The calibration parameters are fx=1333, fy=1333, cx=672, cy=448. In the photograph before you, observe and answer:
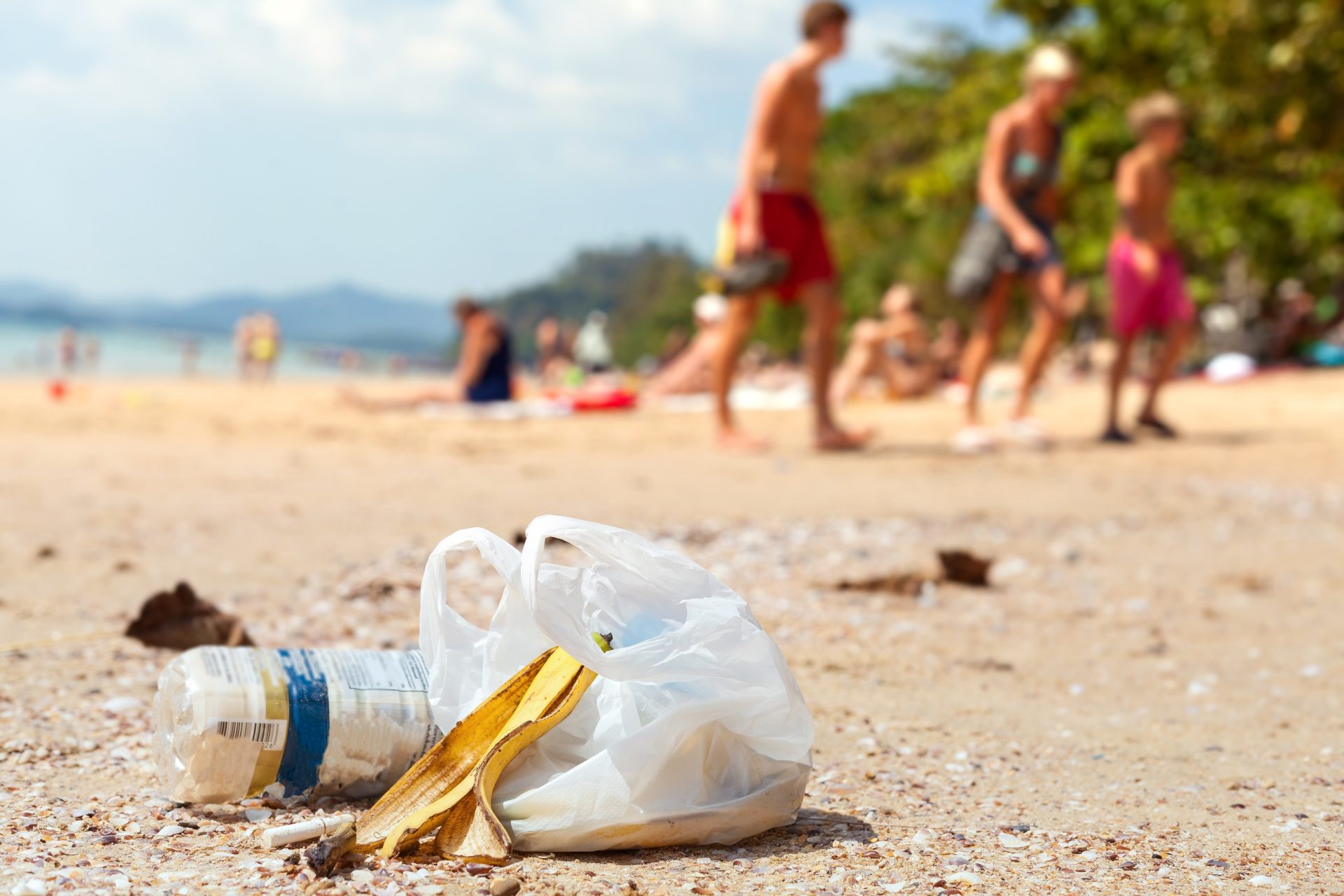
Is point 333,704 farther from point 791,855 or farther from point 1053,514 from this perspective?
point 1053,514

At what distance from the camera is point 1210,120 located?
490 inches

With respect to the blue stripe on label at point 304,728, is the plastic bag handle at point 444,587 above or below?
above

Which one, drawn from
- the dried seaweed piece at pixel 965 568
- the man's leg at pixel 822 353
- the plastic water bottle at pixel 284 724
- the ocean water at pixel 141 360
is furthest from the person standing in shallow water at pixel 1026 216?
the ocean water at pixel 141 360

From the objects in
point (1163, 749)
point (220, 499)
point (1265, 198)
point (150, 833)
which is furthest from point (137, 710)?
point (1265, 198)

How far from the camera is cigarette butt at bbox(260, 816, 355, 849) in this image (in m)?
1.74

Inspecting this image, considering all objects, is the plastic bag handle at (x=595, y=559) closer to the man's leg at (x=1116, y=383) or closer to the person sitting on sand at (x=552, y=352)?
the man's leg at (x=1116, y=383)

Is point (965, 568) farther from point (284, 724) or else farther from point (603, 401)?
point (603, 401)

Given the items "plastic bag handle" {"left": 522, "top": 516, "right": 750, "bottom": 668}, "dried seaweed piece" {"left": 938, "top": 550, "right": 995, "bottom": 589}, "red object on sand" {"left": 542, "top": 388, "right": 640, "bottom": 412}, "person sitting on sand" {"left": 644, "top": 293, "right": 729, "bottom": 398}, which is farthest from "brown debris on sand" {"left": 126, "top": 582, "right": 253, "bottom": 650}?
A: "person sitting on sand" {"left": 644, "top": 293, "right": 729, "bottom": 398}

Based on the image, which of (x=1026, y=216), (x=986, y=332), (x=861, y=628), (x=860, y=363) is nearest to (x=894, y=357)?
(x=860, y=363)

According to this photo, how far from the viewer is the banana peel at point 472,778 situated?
171cm

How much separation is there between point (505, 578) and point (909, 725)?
992 mm

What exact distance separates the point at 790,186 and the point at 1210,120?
7.56 m

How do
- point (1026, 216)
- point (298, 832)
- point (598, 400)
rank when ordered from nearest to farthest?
point (298, 832), point (1026, 216), point (598, 400)

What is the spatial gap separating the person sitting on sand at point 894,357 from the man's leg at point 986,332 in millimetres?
5160
